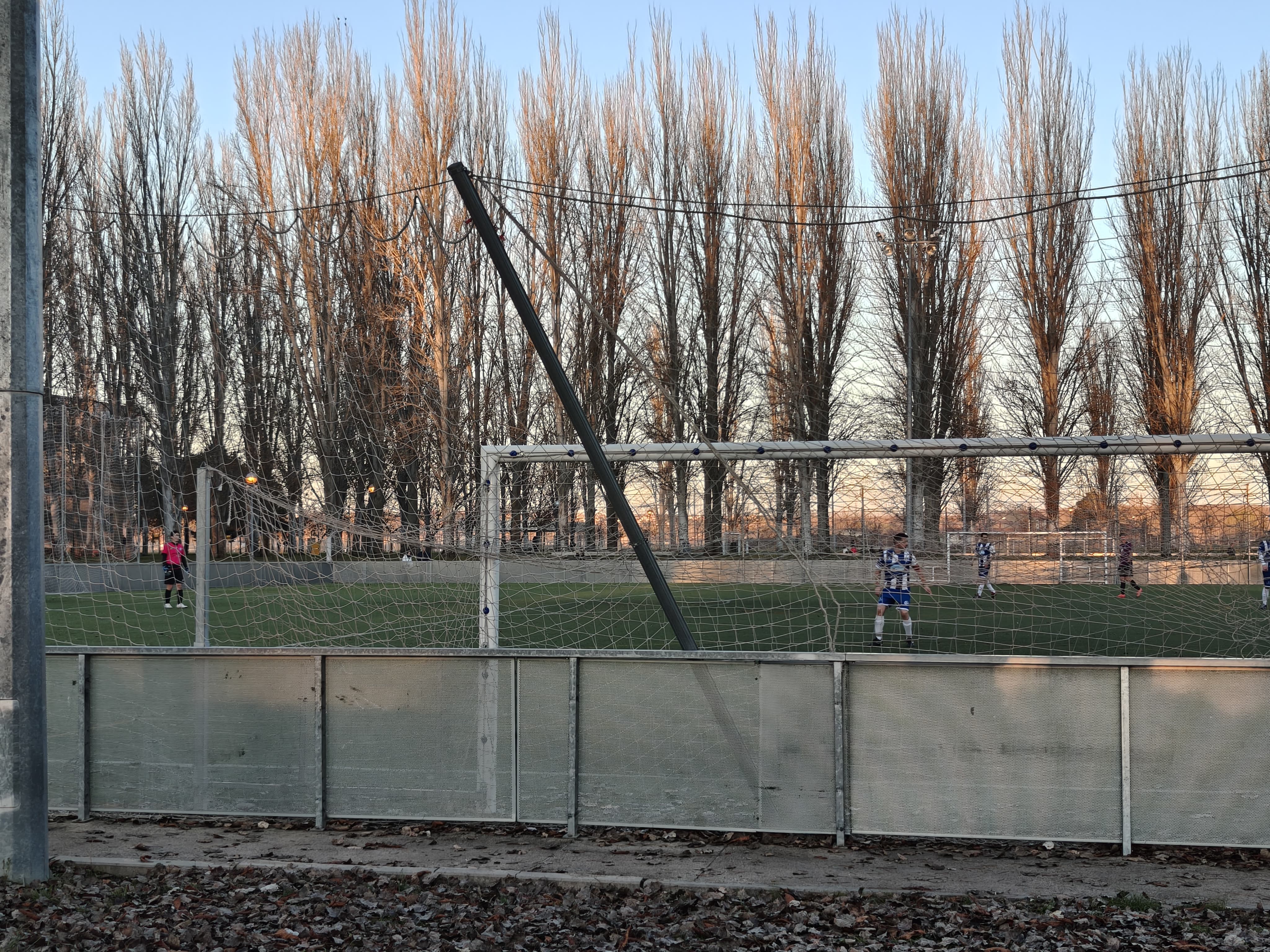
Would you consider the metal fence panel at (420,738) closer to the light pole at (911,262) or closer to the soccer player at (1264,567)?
the soccer player at (1264,567)

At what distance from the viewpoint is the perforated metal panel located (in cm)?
761

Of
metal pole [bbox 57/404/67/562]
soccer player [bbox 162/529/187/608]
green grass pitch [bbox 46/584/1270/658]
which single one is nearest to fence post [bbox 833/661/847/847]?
green grass pitch [bbox 46/584/1270/658]

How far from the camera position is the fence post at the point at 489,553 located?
31.3 feet

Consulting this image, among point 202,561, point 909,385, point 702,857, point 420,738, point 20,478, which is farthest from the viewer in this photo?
point 909,385

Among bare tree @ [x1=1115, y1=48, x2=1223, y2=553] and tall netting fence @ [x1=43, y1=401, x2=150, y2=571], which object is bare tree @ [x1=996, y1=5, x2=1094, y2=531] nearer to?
bare tree @ [x1=1115, y1=48, x2=1223, y2=553]

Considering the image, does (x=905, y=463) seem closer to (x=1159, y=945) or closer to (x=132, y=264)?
(x=1159, y=945)

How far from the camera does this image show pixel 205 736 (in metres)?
7.57

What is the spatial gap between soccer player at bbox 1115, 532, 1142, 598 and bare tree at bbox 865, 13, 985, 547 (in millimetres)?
21522

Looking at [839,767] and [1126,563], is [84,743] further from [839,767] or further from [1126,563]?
[1126,563]

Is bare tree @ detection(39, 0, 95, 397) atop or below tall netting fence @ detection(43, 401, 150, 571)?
atop

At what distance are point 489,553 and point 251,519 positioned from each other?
13.3 ft

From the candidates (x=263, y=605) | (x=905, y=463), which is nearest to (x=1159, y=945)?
(x=905, y=463)

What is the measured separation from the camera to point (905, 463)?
13.6 meters

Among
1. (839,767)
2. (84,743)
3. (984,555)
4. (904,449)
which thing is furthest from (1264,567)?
(84,743)
